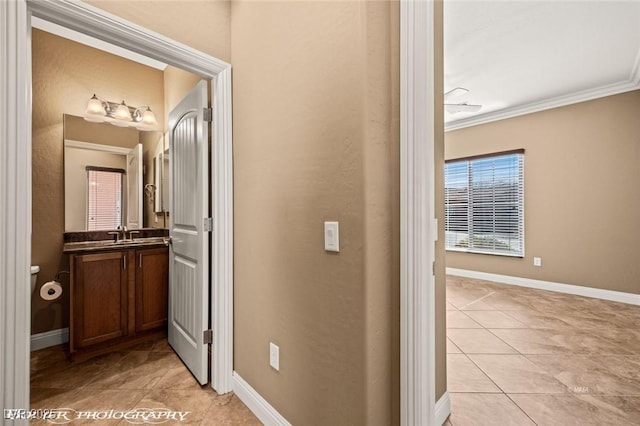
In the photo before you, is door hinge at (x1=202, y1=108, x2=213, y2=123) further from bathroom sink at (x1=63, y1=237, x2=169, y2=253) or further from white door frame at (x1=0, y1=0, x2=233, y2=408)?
bathroom sink at (x1=63, y1=237, x2=169, y2=253)

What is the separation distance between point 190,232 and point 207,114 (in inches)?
33.4

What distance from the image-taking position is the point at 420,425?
109 cm

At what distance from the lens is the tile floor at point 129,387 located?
1.65m

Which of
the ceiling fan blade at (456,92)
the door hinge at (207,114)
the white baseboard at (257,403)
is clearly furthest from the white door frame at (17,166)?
the ceiling fan blade at (456,92)

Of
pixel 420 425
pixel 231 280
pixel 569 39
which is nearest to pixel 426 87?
pixel 420 425

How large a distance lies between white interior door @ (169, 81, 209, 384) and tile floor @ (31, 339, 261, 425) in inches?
4.9

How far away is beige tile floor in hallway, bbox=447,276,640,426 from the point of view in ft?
5.50

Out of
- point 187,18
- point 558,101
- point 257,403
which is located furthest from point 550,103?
point 257,403

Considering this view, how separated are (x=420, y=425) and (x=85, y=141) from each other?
352cm

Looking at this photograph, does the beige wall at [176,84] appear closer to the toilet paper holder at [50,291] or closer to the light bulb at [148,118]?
the light bulb at [148,118]

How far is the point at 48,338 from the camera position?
8.17ft

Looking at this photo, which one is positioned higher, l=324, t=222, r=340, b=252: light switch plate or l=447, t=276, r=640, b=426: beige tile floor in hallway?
l=324, t=222, r=340, b=252: light switch plate

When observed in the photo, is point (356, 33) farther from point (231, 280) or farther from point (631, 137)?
point (631, 137)

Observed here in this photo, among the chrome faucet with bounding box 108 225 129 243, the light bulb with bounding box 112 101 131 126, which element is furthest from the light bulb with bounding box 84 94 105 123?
the chrome faucet with bounding box 108 225 129 243
